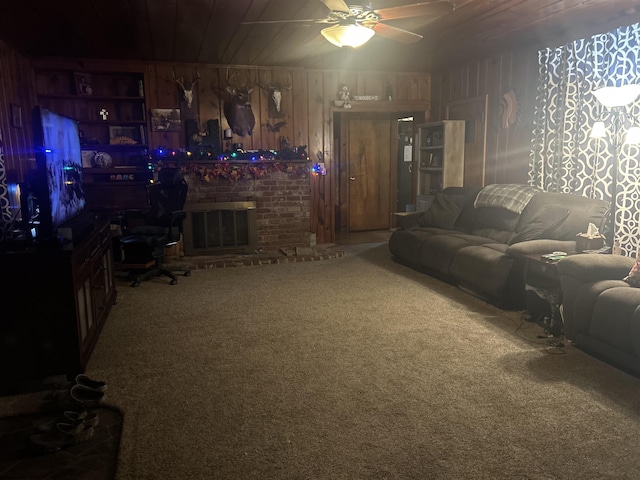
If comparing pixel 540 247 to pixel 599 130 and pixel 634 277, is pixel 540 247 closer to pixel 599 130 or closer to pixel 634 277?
pixel 634 277

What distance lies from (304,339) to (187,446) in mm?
1333

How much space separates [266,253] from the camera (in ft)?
20.4

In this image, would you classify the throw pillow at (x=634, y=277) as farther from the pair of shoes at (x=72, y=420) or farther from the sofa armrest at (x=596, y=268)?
the pair of shoes at (x=72, y=420)

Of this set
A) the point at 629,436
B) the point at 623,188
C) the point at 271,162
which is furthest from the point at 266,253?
the point at 629,436

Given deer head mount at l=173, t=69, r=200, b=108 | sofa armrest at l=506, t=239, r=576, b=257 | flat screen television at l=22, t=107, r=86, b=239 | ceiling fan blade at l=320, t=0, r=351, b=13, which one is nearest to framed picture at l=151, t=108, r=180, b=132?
deer head mount at l=173, t=69, r=200, b=108

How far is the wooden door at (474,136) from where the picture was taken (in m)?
5.98

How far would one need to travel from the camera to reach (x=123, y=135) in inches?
233

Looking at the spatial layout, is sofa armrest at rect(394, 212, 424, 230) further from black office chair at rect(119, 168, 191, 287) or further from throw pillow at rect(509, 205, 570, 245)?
black office chair at rect(119, 168, 191, 287)

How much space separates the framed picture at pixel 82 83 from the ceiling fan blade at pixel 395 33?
3695 millimetres

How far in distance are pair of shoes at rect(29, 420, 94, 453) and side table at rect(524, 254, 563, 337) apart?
2929 millimetres

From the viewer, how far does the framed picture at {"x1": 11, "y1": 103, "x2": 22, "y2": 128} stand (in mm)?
4711

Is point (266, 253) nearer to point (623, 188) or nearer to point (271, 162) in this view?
point (271, 162)

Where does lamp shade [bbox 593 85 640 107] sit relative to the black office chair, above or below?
above

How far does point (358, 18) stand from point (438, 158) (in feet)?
11.8
